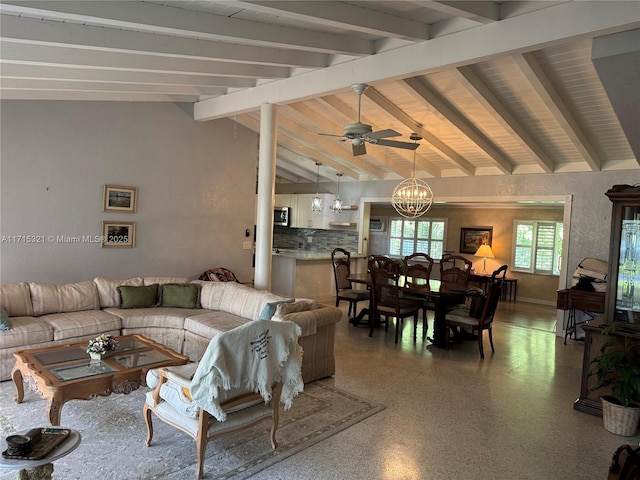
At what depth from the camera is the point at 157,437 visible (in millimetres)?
3178


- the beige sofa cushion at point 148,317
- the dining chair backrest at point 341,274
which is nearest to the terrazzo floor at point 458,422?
the dining chair backrest at point 341,274

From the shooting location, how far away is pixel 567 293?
627cm

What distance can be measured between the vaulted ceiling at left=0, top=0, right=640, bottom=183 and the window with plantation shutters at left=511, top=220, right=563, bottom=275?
320 cm

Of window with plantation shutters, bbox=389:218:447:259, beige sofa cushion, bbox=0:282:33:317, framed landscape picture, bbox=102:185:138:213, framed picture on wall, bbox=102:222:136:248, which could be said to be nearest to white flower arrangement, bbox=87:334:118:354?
beige sofa cushion, bbox=0:282:33:317

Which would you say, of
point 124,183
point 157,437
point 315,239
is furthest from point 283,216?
point 157,437

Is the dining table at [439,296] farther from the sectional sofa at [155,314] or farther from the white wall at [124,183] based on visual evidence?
the white wall at [124,183]

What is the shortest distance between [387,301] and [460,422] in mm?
2639

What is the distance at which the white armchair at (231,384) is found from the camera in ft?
8.61

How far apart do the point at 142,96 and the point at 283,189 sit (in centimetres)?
580

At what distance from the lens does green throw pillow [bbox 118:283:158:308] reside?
17.1ft

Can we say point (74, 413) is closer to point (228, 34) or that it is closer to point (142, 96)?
point (228, 34)

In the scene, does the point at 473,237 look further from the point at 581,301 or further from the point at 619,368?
the point at 619,368

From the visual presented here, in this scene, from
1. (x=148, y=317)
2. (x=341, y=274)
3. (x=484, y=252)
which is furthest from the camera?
(x=484, y=252)

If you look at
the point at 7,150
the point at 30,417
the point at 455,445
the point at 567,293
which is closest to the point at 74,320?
the point at 30,417
